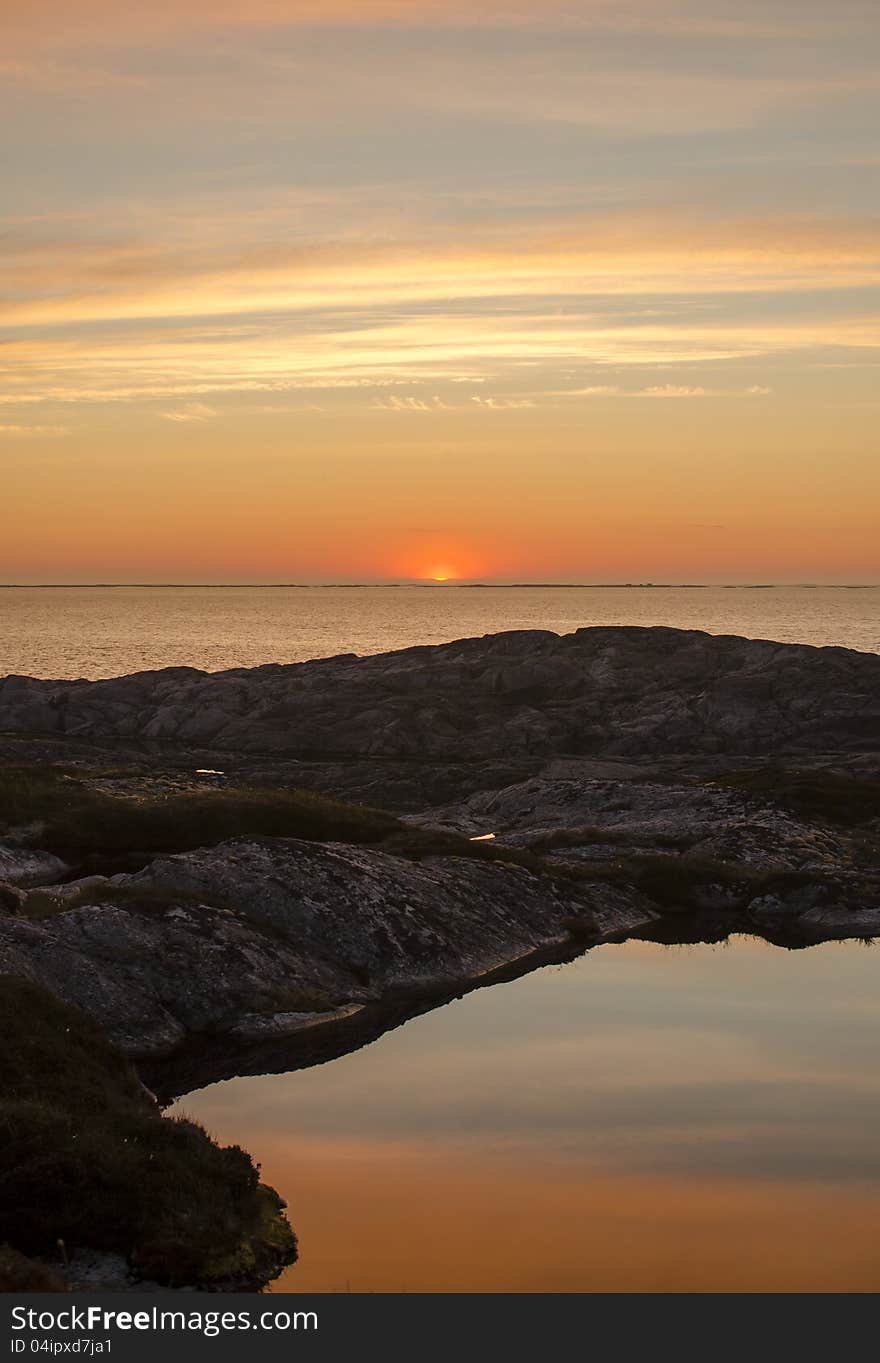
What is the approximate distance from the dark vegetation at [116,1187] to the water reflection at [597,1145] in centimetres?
148

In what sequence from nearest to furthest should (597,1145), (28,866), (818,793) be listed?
(597,1145) → (28,866) → (818,793)

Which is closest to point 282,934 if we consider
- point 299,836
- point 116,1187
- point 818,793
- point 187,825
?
point 299,836

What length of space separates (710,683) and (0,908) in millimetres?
106039

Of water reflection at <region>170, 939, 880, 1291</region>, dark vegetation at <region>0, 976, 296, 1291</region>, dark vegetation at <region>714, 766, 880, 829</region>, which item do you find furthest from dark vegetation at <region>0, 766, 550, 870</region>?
dark vegetation at <region>0, 976, 296, 1291</region>

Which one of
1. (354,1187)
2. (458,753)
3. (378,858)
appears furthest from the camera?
(458,753)

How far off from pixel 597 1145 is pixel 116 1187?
13.3 meters

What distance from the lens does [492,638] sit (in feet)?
547

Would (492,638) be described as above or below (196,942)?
above

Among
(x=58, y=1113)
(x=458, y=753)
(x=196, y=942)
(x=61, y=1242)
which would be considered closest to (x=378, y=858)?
(x=196, y=942)

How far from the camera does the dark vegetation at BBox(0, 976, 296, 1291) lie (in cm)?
2664

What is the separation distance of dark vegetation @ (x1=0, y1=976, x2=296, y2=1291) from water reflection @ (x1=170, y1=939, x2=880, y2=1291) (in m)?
1.48

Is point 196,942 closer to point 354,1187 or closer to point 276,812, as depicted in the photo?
point 354,1187

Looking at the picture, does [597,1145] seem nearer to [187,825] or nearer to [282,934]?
[282,934]

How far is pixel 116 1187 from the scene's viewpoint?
27938mm
